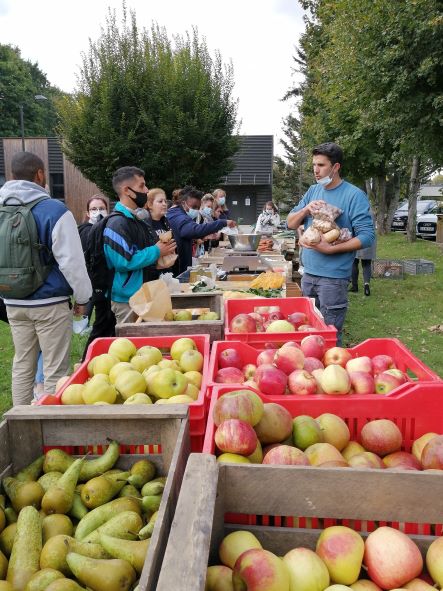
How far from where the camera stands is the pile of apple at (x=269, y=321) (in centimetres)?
333

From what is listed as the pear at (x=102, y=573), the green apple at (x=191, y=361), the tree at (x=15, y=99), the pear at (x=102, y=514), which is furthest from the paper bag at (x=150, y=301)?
the tree at (x=15, y=99)

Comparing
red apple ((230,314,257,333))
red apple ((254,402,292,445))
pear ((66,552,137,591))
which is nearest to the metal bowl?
red apple ((230,314,257,333))

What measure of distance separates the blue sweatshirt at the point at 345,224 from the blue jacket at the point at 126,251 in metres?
1.41

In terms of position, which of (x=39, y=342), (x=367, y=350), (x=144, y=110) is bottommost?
(x=39, y=342)

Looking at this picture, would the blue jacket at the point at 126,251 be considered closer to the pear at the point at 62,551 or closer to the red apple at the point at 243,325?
the red apple at the point at 243,325

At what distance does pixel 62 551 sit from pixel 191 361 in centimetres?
144

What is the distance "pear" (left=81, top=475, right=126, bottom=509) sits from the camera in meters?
1.71

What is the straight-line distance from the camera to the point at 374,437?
2.00m

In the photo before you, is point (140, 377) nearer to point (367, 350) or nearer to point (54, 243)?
point (367, 350)

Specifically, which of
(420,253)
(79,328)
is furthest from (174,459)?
(420,253)

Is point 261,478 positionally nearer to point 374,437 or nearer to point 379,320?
point 374,437

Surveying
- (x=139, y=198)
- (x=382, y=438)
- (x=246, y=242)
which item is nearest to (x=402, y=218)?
(x=246, y=242)

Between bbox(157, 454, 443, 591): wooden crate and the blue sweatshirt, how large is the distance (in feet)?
9.77

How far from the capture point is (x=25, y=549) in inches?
57.2
